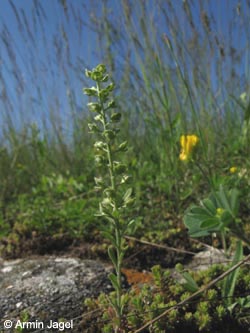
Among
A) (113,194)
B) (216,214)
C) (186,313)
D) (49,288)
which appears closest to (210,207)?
(216,214)

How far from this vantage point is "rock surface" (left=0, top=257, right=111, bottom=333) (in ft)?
4.52

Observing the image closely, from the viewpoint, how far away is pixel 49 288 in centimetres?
154

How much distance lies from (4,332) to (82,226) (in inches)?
41.5

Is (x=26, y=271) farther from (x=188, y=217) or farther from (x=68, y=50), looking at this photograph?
(x=68, y=50)

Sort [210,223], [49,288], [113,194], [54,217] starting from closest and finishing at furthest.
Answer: [210,223], [113,194], [49,288], [54,217]

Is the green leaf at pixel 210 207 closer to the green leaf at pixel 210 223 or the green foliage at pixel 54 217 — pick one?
the green leaf at pixel 210 223

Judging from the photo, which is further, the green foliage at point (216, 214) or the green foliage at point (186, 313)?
the green foliage at point (186, 313)

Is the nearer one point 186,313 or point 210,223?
point 210,223

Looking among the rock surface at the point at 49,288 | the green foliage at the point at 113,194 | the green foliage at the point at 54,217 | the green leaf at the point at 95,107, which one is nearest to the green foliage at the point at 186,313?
the green foliage at the point at 113,194

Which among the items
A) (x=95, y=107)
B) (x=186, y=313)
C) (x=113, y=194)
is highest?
(x=95, y=107)

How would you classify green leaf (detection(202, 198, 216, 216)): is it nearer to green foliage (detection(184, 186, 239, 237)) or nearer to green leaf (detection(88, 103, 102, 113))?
green foliage (detection(184, 186, 239, 237))

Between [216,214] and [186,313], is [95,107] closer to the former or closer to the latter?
[216,214]

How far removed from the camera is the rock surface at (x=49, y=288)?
1.38 meters

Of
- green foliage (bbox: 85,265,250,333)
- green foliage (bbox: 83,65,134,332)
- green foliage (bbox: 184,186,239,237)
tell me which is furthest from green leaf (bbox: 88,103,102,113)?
green foliage (bbox: 85,265,250,333)
